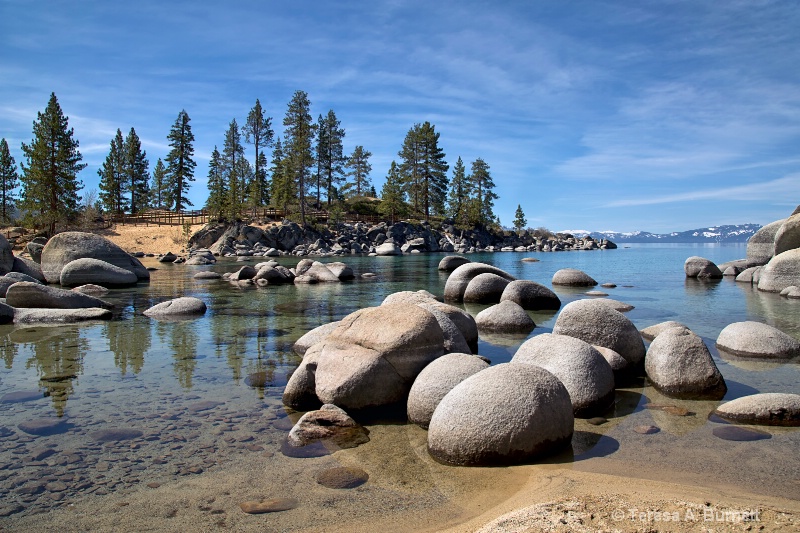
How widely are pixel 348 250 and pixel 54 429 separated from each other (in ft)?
205

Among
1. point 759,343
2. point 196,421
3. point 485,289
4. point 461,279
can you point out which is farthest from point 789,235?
point 196,421

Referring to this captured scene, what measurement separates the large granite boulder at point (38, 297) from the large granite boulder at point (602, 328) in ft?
49.6

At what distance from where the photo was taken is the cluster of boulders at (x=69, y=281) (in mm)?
15461

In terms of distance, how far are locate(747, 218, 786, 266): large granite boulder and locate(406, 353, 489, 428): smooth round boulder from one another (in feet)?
104

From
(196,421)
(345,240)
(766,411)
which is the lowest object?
(196,421)

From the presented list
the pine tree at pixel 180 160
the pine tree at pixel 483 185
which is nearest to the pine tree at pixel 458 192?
the pine tree at pixel 483 185

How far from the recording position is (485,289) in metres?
20.0

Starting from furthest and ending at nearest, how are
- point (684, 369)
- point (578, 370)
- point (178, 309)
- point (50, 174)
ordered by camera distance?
1. point (50, 174)
2. point (178, 309)
3. point (684, 369)
4. point (578, 370)

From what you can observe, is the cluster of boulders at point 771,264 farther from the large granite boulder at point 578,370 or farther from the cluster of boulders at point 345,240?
the cluster of boulders at point 345,240

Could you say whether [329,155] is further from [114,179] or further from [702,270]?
[702,270]

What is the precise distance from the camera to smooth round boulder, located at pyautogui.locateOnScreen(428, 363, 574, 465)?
5625mm

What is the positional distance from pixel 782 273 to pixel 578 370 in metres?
22.1

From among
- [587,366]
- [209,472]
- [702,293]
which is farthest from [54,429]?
[702,293]

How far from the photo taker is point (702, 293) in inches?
944
